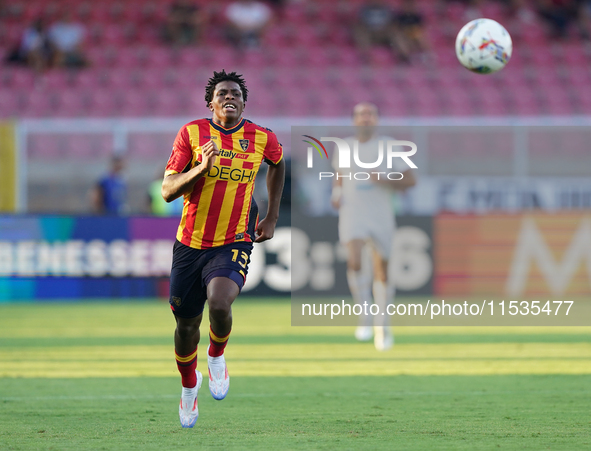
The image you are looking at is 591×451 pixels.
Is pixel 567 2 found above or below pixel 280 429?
above

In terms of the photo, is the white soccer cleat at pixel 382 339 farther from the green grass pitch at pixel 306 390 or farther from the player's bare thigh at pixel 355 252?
the player's bare thigh at pixel 355 252

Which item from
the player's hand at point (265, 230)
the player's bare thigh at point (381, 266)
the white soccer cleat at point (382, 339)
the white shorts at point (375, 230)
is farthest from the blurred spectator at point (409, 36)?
the player's hand at point (265, 230)

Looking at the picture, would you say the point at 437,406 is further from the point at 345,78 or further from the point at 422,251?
the point at 345,78

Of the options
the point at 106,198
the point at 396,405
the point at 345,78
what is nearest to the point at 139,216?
the point at 106,198

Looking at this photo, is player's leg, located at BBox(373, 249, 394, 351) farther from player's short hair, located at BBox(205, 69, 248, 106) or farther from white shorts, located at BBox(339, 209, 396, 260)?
player's short hair, located at BBox(205, 69, 248, 106)

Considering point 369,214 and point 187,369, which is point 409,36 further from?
point 187,369

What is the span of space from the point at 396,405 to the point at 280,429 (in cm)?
108

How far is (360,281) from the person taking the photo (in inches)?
367

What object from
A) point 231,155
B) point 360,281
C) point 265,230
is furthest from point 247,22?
point 231,155

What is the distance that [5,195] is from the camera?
13852 mm

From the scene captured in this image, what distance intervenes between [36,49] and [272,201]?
47.1 ft

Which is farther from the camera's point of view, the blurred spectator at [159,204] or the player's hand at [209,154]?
the blurred spectator at [159,204]

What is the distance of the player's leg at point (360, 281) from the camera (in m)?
9.15

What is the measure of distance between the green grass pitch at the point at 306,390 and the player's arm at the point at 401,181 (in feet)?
5.31
